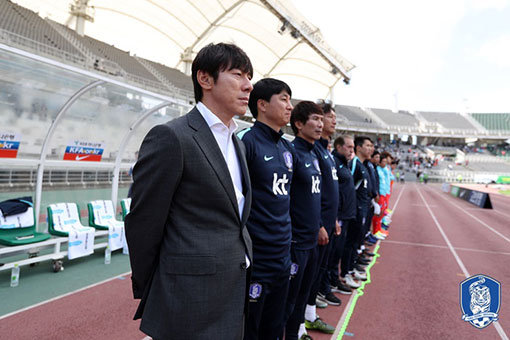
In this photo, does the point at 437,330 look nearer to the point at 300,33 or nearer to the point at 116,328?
the point at 116,328

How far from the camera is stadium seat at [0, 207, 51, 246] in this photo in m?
4.12

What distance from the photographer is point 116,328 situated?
2.97 m

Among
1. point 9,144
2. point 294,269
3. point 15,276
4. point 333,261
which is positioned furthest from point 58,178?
point 294,269

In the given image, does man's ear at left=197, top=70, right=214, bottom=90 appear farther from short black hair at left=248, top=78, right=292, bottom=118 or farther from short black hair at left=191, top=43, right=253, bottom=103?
short black hair at left=248, top=78, right=292, bottom=118

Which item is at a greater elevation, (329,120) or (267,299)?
(329,120)

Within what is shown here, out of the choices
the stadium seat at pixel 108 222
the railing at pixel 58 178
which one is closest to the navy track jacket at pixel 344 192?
the stadium seat at pixel 108 222

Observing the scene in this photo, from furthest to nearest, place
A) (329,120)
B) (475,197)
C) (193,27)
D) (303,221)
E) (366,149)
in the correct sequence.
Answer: (193,27), (475,197), (366,149), (329,120), (303,221)

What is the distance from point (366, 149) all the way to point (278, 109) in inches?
138

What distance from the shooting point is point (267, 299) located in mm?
2094

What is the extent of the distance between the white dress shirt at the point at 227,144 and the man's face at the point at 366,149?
13.8 ft

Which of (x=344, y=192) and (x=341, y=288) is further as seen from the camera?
(x=341, y=288)

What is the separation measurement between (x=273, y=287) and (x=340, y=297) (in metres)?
2.53

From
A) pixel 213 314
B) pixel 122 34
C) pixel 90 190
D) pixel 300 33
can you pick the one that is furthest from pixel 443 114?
pixel 213 314

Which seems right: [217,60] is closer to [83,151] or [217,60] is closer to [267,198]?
[267,198]
